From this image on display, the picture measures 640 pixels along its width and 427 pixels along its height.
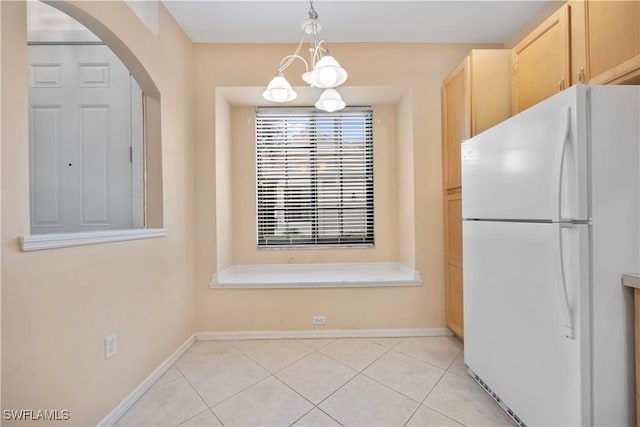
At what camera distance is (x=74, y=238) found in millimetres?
1310

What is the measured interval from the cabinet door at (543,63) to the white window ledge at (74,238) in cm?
267

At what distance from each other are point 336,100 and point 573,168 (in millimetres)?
1431

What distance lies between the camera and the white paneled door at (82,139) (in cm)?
191

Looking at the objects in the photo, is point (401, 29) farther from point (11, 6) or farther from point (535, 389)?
point (535, 389)

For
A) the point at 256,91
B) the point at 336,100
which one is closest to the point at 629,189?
the point at 336,100

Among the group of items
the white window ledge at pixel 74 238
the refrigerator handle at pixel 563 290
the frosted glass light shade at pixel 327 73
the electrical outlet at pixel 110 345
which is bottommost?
the electrical outlet at pixel 110 345

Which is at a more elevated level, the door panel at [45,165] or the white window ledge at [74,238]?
the door panel at [45,165]

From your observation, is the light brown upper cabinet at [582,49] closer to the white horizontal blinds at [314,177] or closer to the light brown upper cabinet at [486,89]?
the light brown upper cabinet at [486,89]

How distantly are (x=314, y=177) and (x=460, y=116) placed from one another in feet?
5.00

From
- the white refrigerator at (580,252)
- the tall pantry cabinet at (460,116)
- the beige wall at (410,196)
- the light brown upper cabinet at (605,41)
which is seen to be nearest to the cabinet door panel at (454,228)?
the tall pantry cabinet at (460,116)

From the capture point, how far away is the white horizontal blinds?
3.08 meters

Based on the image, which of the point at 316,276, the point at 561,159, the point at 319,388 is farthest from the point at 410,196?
the point at 319,388

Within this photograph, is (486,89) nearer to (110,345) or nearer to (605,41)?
(605,41)

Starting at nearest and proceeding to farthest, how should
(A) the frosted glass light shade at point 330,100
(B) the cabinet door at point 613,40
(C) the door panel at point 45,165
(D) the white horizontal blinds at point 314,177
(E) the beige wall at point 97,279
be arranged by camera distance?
1. (E) the beige wall at point 97,279
2. (B) the cabinet door at point 613,40
3. (C) the door panel at point 45,165
4. (A) the frosted glass light shade at point 330,100
5. (D) the white horizontal blinds at point 314,177
